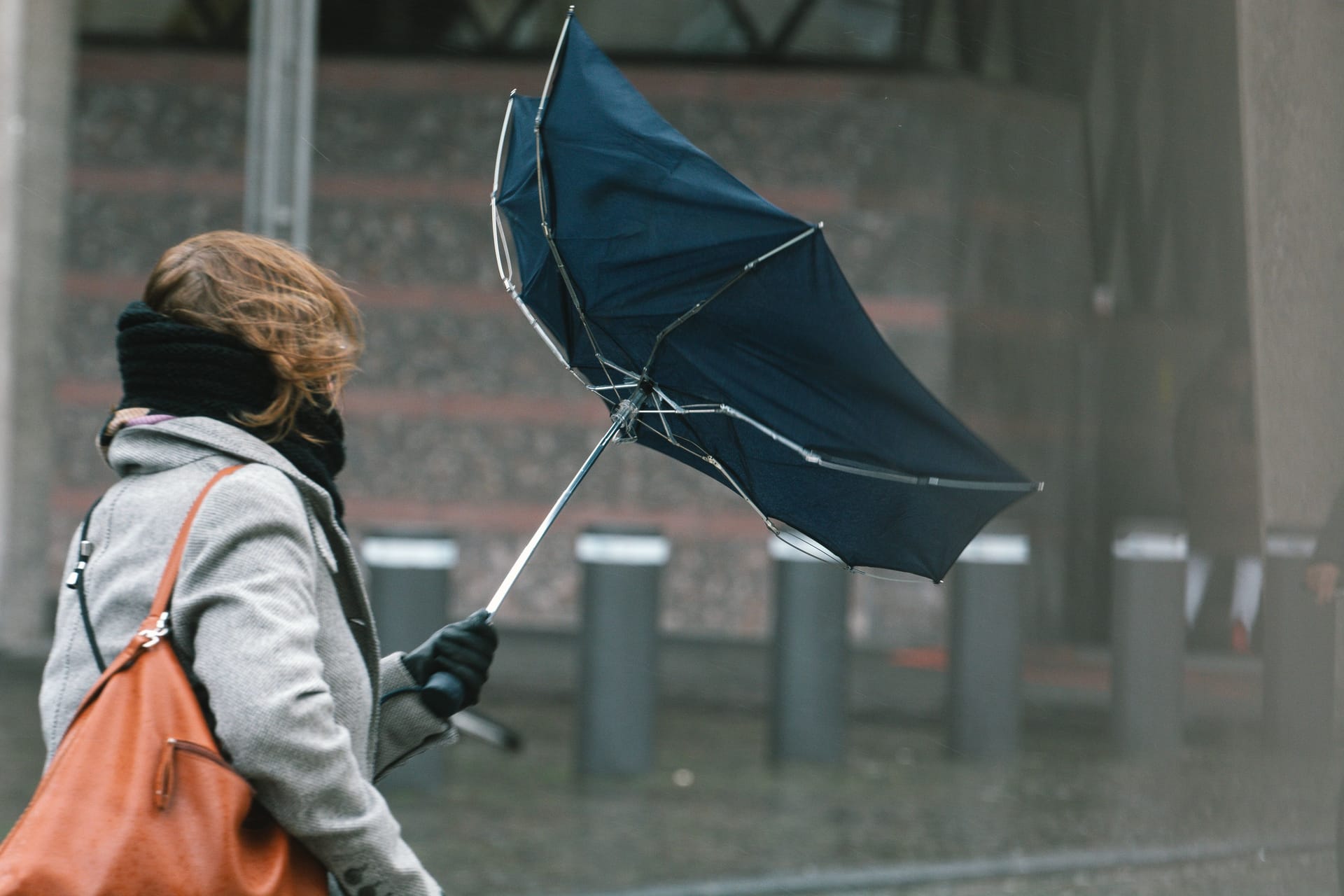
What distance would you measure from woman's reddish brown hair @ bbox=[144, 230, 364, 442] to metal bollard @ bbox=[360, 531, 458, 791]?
4142 mm

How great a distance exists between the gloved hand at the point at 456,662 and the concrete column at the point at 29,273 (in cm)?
715

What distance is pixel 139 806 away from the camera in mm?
1610

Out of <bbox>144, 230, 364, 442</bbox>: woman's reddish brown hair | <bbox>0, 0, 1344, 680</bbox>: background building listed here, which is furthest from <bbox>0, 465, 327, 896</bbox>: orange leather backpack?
<bbox>0, 0, 1344, 680</bbox>: background building

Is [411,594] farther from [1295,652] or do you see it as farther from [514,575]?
[514,575]

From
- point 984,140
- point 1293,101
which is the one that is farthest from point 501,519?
point 1293,101

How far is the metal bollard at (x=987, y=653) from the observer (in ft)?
23.0

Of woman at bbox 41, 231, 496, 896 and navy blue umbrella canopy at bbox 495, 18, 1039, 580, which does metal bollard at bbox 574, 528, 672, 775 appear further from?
woman at bbox 41, 231, 496, 896

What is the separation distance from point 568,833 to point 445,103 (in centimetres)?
615

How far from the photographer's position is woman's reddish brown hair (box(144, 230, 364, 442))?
6.15ft

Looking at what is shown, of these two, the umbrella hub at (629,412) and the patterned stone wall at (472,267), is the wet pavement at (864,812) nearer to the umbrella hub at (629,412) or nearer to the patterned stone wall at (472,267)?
the umbrella hub at (629,412)

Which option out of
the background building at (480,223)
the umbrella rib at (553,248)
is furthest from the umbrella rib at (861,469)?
the background building at (480,223)

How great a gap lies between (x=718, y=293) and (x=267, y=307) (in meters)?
0.59

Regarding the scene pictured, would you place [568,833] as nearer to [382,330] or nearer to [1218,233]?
[1218,233]

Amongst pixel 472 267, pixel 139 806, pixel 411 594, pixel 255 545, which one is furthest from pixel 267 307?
pixel 472 267
